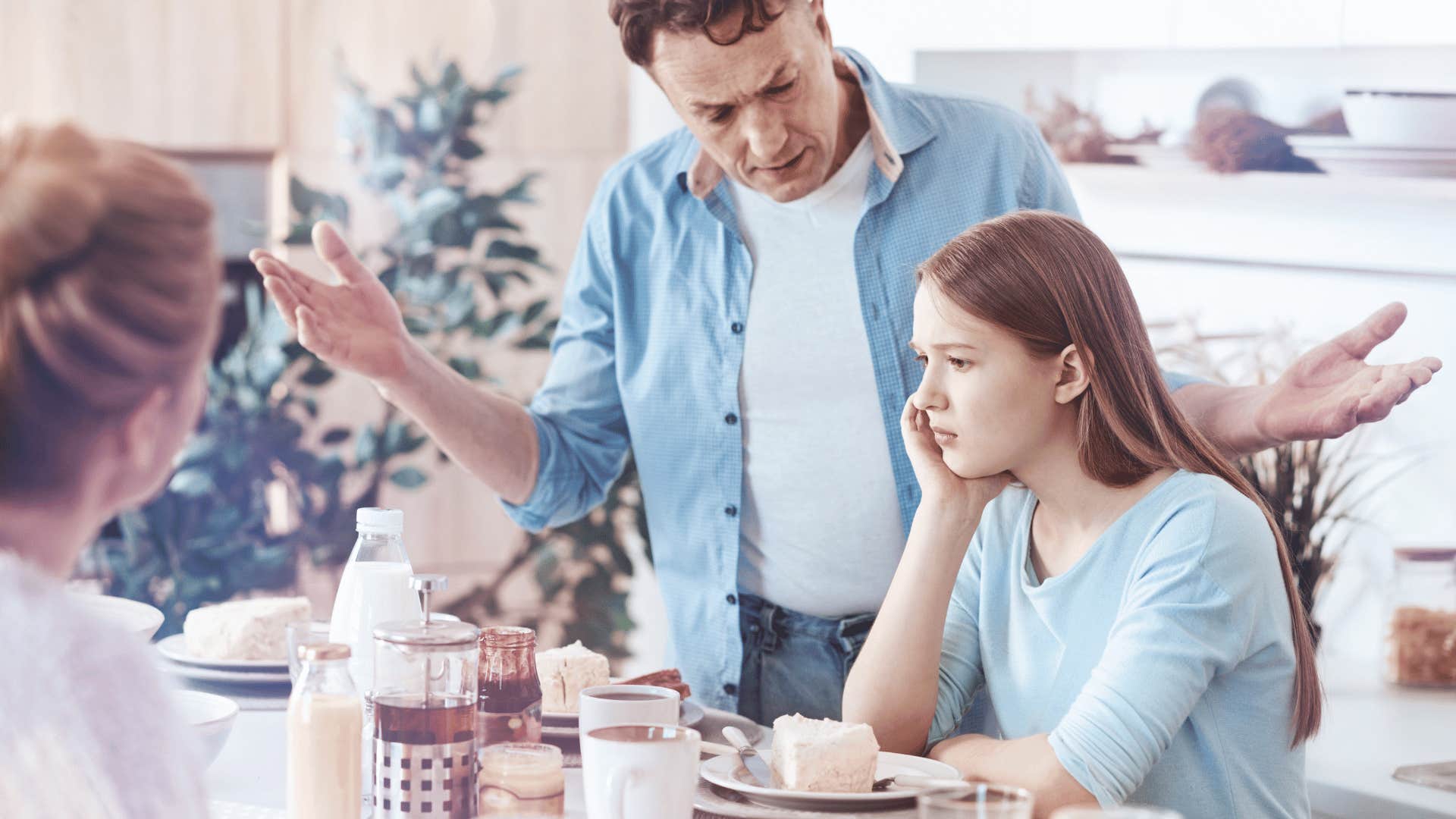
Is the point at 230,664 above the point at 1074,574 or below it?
below

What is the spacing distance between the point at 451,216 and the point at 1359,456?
1926 mm

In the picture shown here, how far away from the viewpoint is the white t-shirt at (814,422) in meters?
1.96

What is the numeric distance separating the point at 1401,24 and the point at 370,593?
6.23 feet

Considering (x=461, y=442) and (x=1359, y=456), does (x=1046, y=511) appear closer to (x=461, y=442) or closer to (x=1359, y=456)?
(x=461, y=442)

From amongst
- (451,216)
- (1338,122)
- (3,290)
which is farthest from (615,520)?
(3,290)

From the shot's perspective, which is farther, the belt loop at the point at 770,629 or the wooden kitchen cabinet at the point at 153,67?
the wooden kitchen cabinet at the point at 153,67

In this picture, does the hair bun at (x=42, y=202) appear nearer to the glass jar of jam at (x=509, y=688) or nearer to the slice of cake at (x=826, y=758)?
the glass jar of jam at (x=509, y=688)

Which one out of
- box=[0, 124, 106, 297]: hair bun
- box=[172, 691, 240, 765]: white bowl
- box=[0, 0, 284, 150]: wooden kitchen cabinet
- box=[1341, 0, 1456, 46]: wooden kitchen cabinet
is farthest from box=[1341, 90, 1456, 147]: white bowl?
box=[0, 0, 284, 150]: wooden kitchen cabinet

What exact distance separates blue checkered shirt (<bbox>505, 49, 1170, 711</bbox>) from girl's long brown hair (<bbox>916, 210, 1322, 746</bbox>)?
0.36m

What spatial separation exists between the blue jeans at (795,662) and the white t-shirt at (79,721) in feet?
3.81

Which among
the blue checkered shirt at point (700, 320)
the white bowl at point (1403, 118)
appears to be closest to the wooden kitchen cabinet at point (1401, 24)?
the white bowl at point (1403, 118)

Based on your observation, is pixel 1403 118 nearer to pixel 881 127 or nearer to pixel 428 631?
pixel 881 127

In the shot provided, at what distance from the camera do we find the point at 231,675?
1.72m

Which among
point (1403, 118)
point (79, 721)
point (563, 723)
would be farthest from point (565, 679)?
point (1403, 118)
